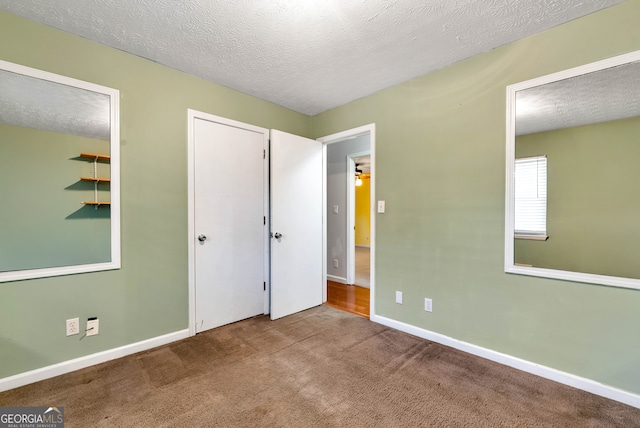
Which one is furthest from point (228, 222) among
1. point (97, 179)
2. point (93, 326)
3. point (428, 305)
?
point (428, 305)

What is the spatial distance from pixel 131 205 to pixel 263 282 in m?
1.51

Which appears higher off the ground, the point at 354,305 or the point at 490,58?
the point at 490,58

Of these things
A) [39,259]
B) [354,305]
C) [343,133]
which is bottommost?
[354,305]

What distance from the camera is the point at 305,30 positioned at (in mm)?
→ 1861

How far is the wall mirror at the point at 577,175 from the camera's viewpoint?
5.36 ft

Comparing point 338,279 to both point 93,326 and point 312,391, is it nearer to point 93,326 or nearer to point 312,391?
point 312,391

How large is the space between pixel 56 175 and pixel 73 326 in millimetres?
1094

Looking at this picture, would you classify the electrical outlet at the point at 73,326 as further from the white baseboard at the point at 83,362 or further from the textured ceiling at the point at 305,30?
the textured ceiling at the point at 305,30

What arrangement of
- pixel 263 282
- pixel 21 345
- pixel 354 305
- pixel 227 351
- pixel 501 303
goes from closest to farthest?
pixel 21 345
pixel 501 303
pixel 227 351
pixel 263 282
pixel 354 305

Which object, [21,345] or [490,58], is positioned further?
[490,58]

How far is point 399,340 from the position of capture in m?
2.44

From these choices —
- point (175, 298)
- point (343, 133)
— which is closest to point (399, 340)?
point (175, 298)

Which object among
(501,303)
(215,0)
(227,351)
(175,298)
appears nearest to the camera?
(215,0)

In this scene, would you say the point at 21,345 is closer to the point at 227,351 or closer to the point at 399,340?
the point at 227,351
